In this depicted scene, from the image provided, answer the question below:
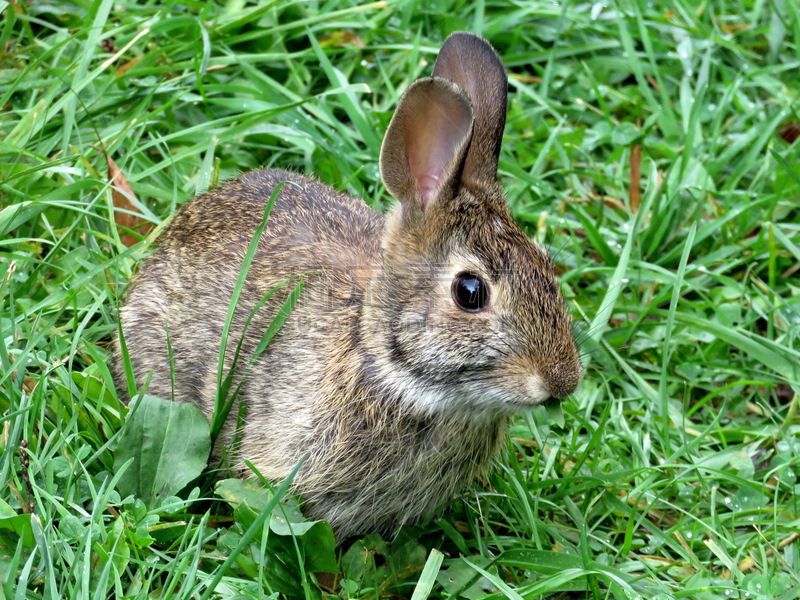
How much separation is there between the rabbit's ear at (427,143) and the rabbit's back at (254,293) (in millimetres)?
495

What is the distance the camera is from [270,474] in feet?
12.9

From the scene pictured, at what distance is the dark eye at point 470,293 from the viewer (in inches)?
136

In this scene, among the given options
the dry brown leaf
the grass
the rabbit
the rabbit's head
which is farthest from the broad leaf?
the dry brown leaf

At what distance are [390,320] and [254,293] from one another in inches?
35.4

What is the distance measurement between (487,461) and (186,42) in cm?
Answer: 319

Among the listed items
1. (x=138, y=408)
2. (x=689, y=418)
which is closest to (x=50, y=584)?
Result: (x=138, y=408)

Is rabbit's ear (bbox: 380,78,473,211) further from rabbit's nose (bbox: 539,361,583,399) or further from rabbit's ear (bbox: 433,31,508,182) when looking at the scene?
rabbit's nose (bbox: 539,361,583,399)

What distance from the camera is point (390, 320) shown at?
3631 millimetres

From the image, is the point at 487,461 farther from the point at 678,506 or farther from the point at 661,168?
the point at 661,168

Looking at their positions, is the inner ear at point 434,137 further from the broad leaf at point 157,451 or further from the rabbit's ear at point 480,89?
the broad leaf at point 157,451

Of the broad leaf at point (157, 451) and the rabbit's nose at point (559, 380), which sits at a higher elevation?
the rabbit's nose at point (559, 380)

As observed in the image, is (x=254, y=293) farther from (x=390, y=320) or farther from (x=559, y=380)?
(x=559, y=380)

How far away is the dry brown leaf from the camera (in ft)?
16.4

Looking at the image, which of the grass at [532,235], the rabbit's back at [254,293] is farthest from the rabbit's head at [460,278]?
the grass at [532,235]
